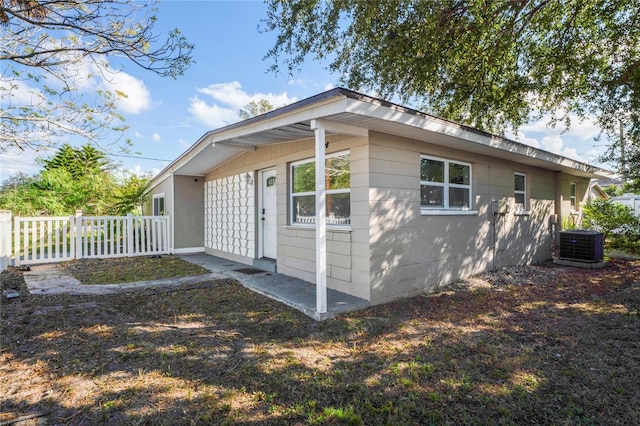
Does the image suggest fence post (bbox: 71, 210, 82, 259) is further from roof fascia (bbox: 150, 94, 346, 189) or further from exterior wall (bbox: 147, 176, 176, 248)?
roof fascia (bbox: 150, 94, 346, 189)

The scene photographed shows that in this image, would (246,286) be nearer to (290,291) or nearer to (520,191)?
(290,291)

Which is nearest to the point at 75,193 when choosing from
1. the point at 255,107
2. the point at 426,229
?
the point at 426,229

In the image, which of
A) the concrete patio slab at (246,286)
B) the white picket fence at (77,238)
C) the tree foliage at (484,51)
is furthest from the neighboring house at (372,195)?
the tree foliage at (484,51)

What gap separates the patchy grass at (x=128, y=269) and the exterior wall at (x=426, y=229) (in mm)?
4266

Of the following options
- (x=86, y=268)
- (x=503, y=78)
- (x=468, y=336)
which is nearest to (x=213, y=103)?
(x=86, y=268)

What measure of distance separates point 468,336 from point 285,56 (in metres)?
6.92

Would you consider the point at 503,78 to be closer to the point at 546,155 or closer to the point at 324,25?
the point at 546,155

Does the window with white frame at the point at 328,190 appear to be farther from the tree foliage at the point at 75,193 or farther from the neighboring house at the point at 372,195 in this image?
the tree foliage at the point at 75,193

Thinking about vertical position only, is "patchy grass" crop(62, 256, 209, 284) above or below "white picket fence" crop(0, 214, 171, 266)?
below

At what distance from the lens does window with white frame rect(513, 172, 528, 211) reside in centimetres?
830

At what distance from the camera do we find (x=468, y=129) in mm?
5465

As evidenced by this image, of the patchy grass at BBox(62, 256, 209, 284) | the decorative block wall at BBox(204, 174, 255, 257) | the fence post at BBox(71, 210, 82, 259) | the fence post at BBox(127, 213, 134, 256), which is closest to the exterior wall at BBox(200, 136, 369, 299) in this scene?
the decorative block wall at BBox(204, 174, 255, 257)

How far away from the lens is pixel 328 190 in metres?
5.56

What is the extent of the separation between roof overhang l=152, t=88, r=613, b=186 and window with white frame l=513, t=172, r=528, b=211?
43 centimetres
